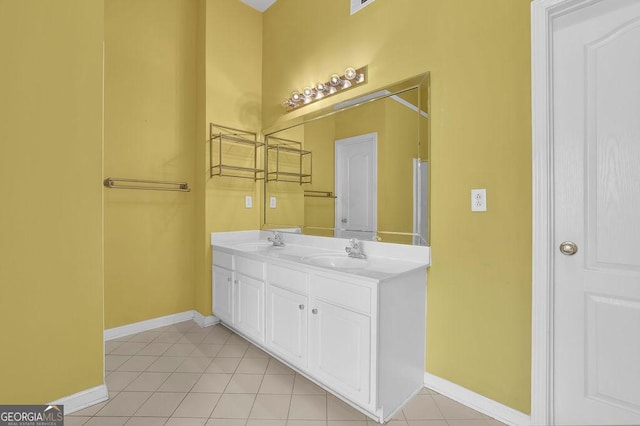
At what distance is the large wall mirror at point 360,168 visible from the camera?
1.88 meters

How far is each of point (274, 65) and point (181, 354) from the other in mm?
2556

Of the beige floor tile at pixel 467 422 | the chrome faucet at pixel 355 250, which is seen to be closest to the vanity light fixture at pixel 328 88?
→ the chrome faucet at pixel 355 250

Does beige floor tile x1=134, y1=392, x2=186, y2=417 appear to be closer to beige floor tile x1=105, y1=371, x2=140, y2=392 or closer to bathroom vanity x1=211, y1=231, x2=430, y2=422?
beige floor tile x1=105, y1=371, x2=140, y2=392

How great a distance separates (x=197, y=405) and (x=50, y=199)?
1279 mm

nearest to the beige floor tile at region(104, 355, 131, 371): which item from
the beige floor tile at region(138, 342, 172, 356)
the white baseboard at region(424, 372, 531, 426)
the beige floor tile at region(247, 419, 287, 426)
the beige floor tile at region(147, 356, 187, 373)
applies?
the beige floor tile at region(138, 342, 172, 356)

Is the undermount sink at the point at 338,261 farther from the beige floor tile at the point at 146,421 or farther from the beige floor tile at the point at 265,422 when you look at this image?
the beige floor tile at the point at 146,421

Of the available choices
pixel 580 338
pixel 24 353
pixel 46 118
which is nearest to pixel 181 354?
pixel 24 353

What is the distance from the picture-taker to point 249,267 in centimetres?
223

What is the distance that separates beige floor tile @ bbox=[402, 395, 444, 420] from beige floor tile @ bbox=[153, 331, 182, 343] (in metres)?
1.78

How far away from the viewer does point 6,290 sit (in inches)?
54.9

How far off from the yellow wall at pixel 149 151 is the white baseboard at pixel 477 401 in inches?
86.1

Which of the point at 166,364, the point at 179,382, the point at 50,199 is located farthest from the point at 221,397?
the point at 50,199

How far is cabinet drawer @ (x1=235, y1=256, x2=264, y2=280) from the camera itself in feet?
6.97

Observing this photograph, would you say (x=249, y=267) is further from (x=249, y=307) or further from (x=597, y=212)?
(x=597, y=212)
